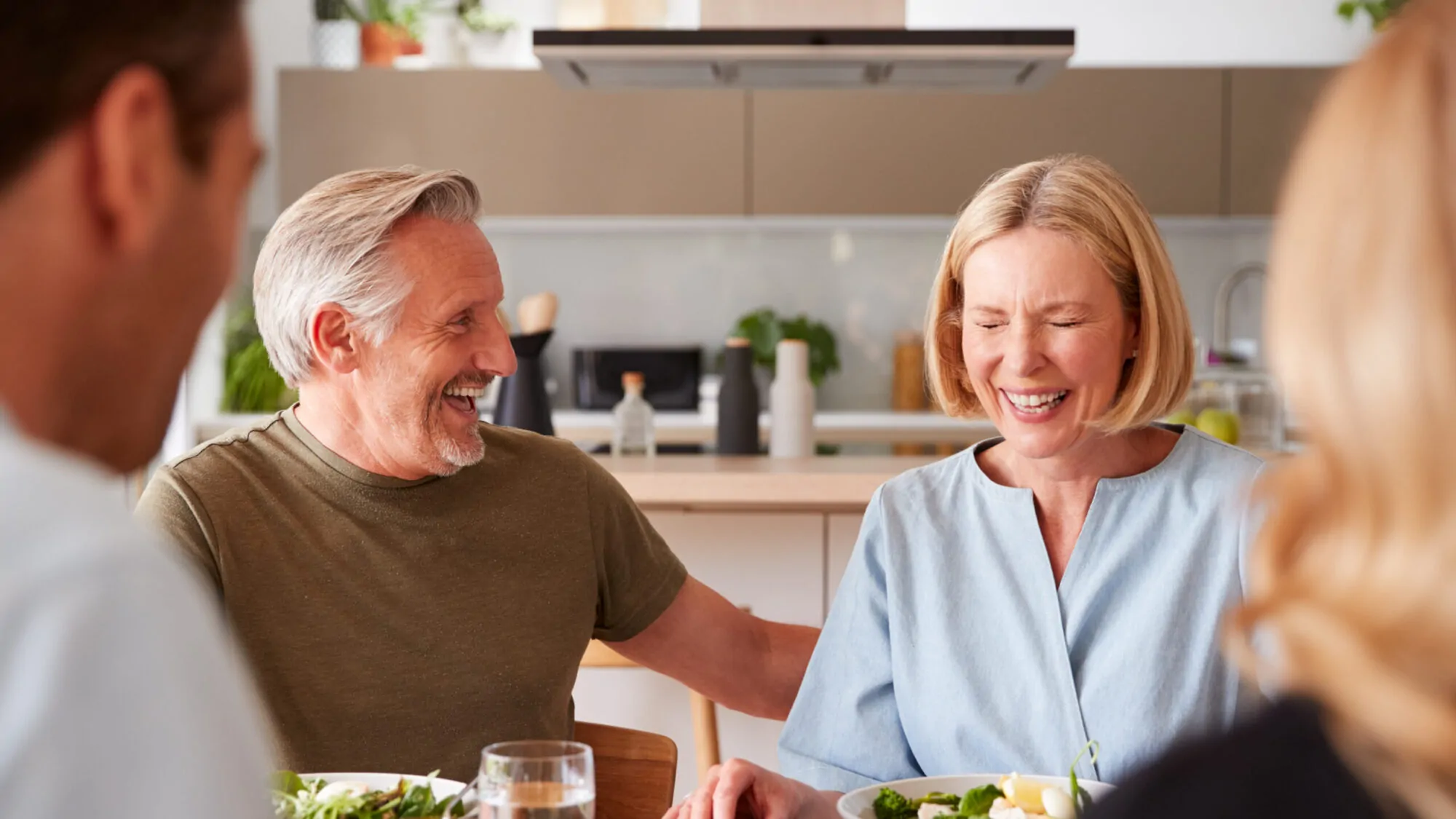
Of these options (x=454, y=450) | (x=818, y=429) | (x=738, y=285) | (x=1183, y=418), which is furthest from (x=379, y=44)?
(x=454, y=450)

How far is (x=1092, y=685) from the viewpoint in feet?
4.52

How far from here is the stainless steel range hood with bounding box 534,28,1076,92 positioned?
308 centimetres

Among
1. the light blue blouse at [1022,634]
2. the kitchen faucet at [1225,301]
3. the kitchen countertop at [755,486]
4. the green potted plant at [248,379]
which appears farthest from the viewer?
the kitchen faucet at [1225,301]

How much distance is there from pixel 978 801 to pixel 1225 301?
14.4 feet

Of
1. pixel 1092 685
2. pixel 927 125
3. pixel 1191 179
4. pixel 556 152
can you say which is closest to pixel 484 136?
pixel 556 152

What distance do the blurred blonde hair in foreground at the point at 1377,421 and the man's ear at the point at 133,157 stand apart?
42cm

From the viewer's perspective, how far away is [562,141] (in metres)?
4.80

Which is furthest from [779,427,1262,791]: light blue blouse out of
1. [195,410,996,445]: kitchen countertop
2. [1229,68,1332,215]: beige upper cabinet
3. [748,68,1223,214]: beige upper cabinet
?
[1229,68,1332,215]: beige upper cabinet

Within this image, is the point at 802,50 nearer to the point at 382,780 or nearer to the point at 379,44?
the point at 382,780

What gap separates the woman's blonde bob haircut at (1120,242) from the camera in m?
1.44

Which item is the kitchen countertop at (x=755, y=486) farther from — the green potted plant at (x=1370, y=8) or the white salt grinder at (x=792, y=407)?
the green potted plant at (x=1370, y=8)

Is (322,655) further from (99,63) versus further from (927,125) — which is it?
(927,125)

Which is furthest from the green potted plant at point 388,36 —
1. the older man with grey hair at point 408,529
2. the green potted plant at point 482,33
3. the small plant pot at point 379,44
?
the older man with grey hair at point 408,529

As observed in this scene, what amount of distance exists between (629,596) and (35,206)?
3.90ft
